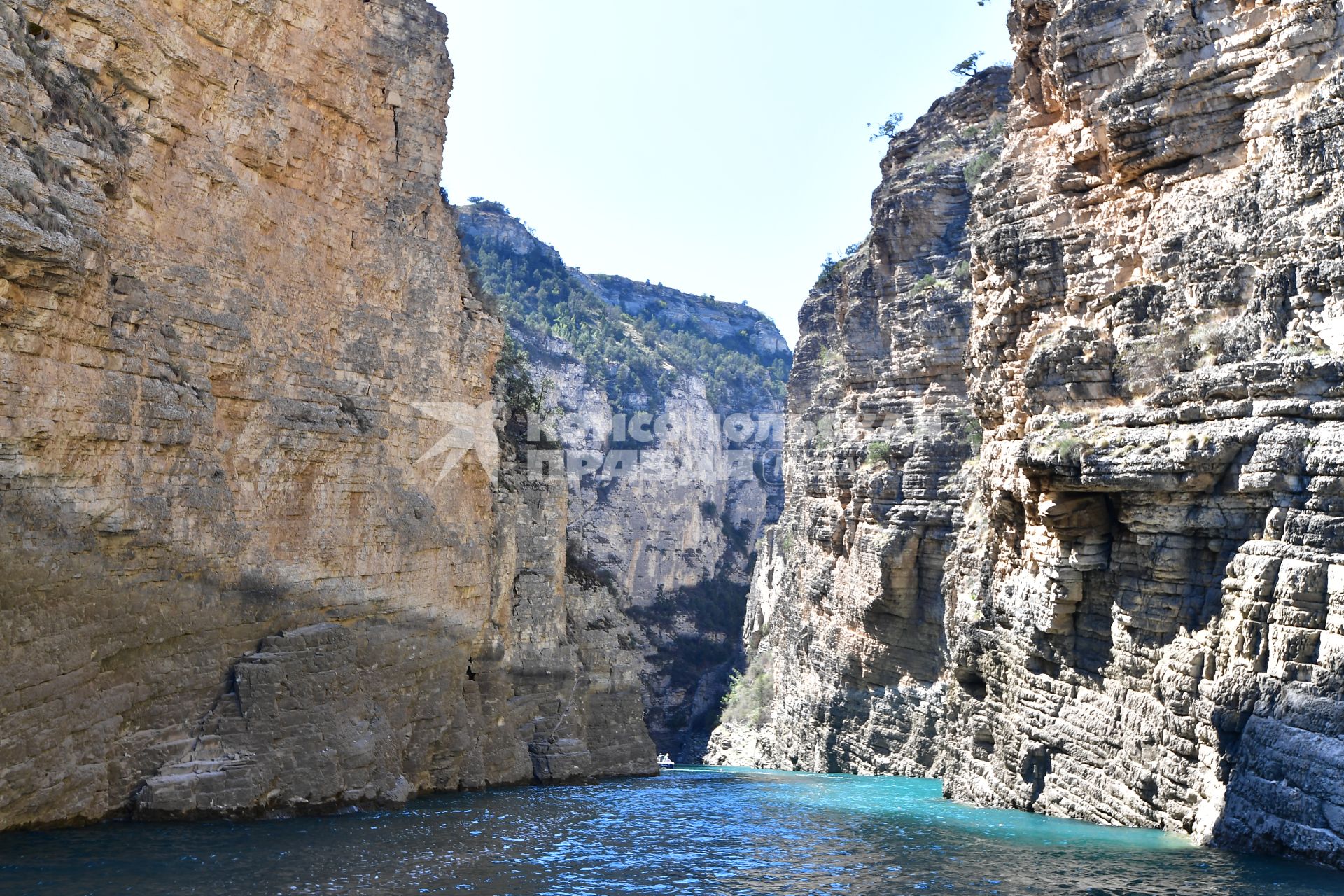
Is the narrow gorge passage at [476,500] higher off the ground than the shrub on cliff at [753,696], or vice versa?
the narrow gorge passage at [476,500]

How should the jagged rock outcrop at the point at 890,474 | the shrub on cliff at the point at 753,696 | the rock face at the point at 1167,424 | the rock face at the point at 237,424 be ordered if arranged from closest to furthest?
the rock face at the point at 237,424 → the rock face at the point at 1167,424 → the jagged rock outcrop at the point at 890,474 → the shrub on cliff at the point at 753,696

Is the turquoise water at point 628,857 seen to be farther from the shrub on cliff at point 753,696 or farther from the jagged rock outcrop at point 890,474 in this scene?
the shrub on cliff at point 753,696

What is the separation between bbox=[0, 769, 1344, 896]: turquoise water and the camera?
10.5 m

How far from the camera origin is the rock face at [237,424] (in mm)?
11164

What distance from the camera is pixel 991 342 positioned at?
19.0m

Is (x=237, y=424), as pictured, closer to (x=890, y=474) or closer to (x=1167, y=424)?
(x=1167, y=424)

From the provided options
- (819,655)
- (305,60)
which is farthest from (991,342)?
(819,655)

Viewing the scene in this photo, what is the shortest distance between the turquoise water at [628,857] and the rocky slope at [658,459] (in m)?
39.7

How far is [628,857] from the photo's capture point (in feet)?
42.7

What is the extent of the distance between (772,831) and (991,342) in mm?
8988

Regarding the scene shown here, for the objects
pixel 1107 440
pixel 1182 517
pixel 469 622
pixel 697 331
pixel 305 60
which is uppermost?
pixel 697 331

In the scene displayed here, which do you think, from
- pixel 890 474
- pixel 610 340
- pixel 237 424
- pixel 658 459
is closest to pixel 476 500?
pixel 237 424

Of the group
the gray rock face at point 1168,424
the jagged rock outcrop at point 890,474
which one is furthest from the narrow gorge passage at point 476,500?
the jagged rock outcrop at point 890,474

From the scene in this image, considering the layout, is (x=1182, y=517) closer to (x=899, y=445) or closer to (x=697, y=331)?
(x=899, y=445)
